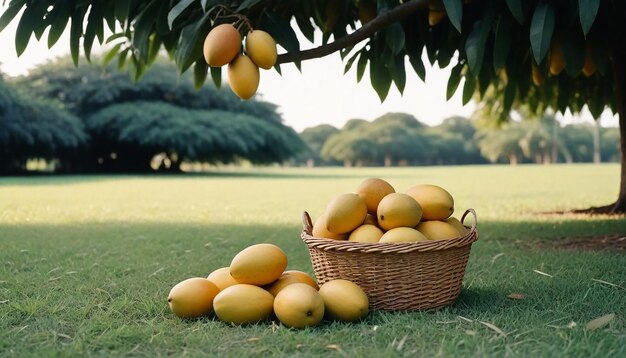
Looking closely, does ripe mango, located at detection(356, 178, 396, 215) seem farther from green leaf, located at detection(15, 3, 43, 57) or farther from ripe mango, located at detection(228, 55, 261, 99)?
green leaf, located at detection(15, 3, 43, 57)

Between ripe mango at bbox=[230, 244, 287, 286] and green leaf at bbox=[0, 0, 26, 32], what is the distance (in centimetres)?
170

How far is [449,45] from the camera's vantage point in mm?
3455

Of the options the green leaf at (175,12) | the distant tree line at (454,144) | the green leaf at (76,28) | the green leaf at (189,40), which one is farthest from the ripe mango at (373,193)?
the distant tree line at (454,144)

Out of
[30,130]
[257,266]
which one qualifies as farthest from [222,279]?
[30,130]

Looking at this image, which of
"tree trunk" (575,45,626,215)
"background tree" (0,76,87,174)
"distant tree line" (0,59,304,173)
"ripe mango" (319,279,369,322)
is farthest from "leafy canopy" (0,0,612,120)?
"distant tree line" (0,59,304,173)

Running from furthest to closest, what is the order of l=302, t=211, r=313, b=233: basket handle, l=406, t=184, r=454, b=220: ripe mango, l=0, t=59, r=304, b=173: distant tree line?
l=0, t=59, r=304, b=173: distant tree line < l=302, t=211, r=313, b=233: basket handle < l=406, t=184, r=454, b=220: ripe mango

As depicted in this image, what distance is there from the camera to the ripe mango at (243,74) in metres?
1.97

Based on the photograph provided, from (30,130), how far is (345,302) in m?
23.5

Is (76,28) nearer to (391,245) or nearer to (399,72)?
(399,72)

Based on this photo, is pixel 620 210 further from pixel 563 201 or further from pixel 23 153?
pixel 23 153

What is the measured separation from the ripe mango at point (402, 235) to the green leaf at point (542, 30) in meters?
0.84

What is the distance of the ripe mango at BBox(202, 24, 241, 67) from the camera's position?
192 centimetres

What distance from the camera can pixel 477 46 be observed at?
266 centimetres

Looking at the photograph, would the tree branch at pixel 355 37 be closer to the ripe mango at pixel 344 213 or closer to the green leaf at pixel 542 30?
the green leaf at pixel 542 30
